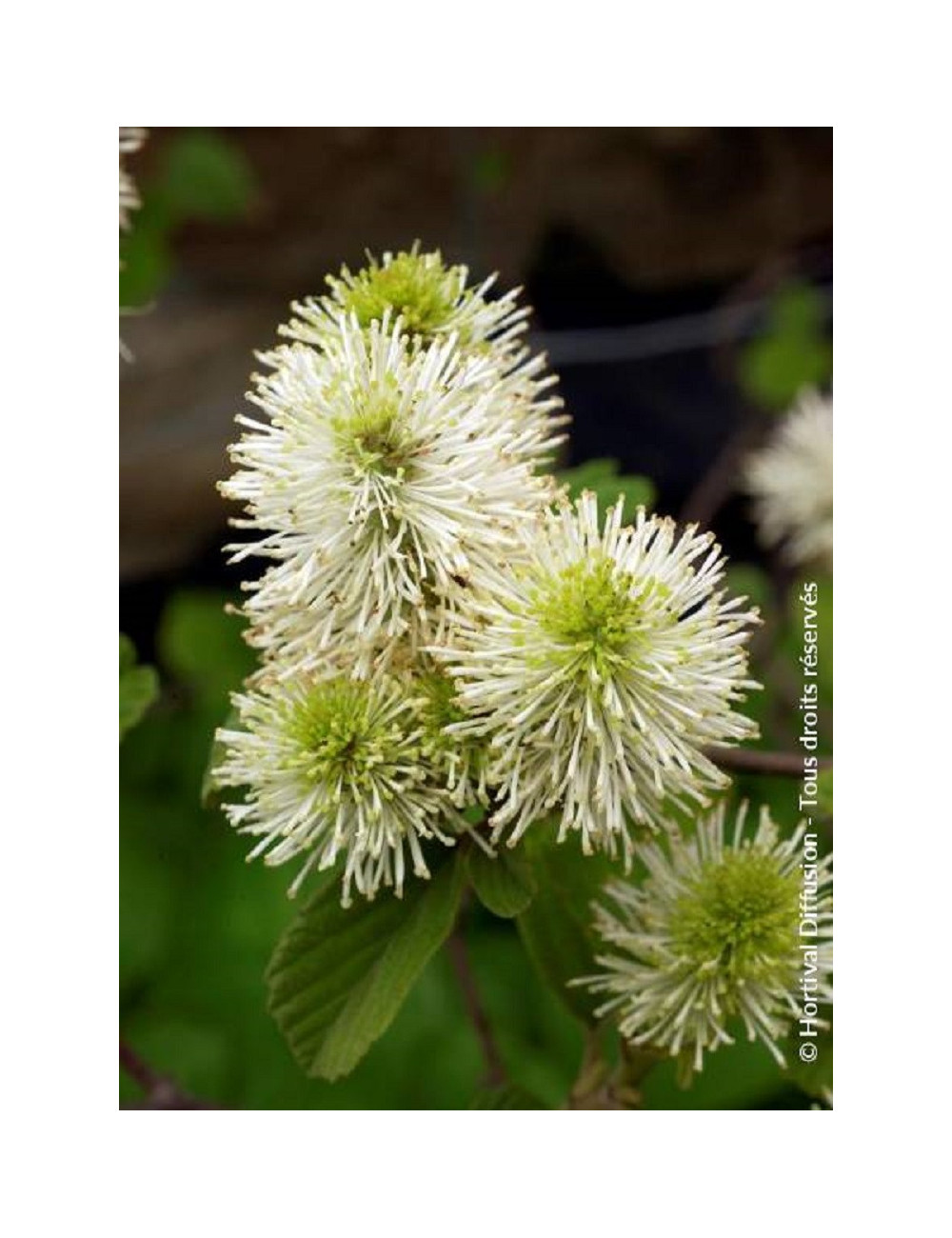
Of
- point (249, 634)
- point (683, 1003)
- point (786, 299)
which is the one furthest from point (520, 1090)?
point (786, 299)

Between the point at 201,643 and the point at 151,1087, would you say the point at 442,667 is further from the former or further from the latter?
the point at 201,643

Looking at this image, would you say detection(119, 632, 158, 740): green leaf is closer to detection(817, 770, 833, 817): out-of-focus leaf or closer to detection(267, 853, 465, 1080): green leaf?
detection(267, 853, 465, 1080): green leaf

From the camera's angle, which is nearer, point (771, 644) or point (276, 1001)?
point (276, 1001)

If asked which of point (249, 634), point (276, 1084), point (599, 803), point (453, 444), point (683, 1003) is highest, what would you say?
point (453, 444)

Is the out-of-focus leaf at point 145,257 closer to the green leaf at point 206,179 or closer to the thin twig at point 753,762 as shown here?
the green leaf at point 206,179

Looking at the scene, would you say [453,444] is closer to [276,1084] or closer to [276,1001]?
[276,1001]

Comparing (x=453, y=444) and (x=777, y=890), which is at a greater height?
(x=453, y=444)

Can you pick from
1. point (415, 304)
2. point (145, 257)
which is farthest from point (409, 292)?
point (145, 257)
